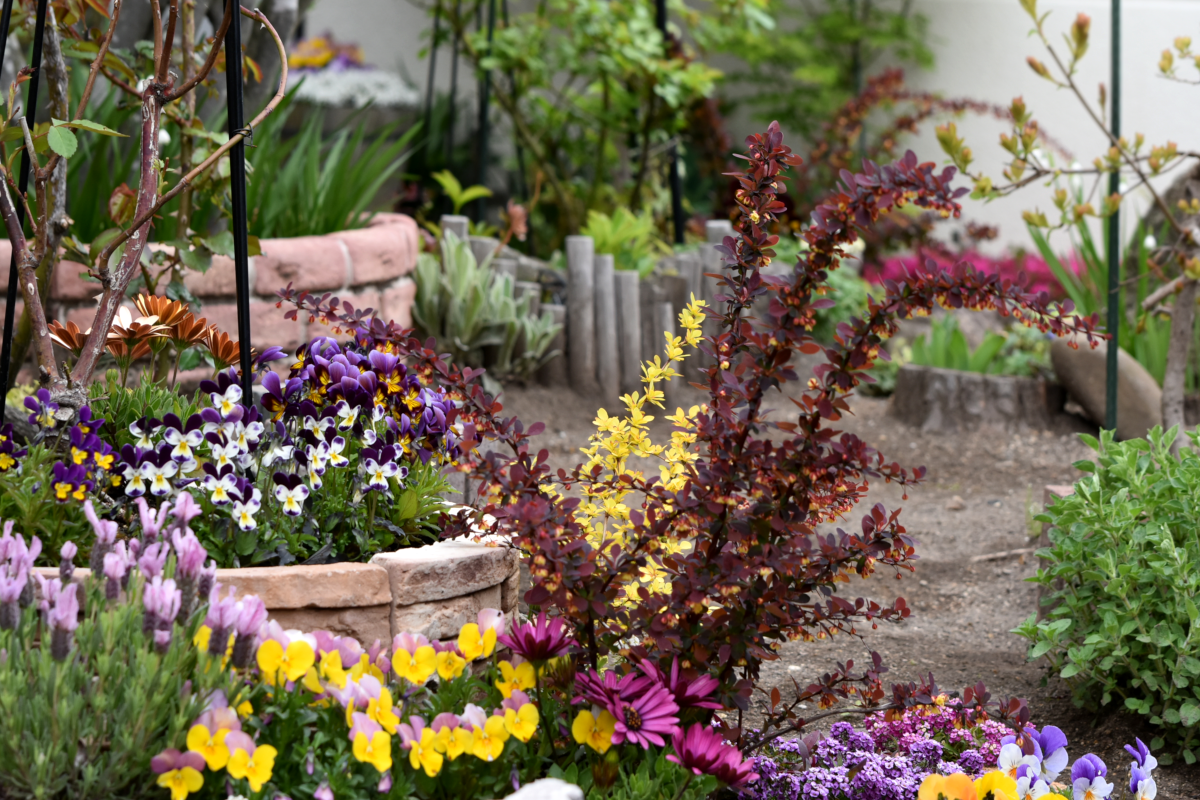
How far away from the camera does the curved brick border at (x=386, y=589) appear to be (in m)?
1.59

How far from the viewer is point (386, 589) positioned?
1.67 metres

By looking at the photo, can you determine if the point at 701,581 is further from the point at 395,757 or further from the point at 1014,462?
the point at 1014,462

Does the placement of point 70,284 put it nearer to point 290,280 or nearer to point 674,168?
point 290,280

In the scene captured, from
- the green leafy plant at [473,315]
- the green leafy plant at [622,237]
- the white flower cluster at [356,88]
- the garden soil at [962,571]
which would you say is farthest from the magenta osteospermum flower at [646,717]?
the white flower cluster at [356,88]

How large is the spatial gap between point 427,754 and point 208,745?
0.87 ft

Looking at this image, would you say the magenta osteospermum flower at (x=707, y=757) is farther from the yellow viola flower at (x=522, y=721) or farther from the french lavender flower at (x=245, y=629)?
the french lavender flower at (x=245, y=629)

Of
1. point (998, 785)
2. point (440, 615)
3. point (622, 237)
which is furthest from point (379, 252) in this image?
point (998, 785)

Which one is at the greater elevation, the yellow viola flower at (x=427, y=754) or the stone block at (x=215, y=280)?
the stone block at (x=215, y=280)

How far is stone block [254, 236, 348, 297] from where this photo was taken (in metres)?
3.23

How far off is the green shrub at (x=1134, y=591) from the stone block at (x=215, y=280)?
95.2 inches

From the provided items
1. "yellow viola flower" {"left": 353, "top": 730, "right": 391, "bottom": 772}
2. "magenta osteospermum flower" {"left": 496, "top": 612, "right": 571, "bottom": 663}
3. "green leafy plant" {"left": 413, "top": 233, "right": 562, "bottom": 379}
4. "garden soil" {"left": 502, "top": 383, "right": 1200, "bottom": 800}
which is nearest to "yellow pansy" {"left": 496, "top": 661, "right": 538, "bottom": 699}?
"magenta osteospermum flower" {"left": 496, "top": 612, "right": 571, "bottom": 663}

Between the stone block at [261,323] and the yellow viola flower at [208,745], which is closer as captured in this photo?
the yellow viola flower at [208,745]

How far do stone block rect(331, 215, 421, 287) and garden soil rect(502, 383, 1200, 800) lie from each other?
79cm

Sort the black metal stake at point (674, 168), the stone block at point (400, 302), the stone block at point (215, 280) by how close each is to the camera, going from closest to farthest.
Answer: the stone block at point (215, 280) < the stone block at point (400, 302) < the black metal stake at point (674, 168)
